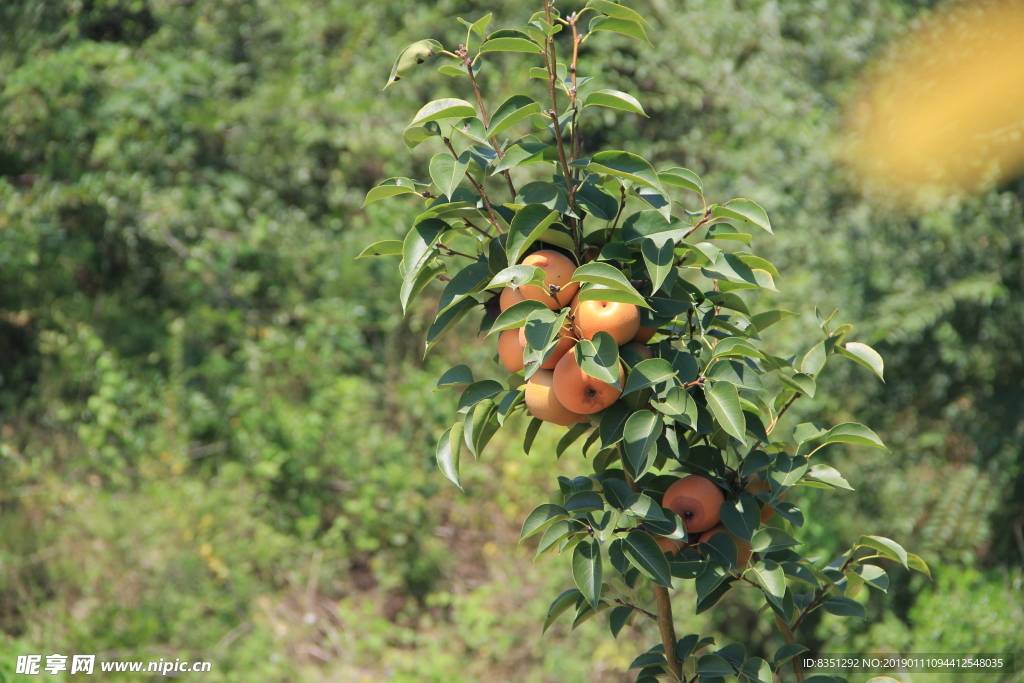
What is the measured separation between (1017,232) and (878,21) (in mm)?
1134

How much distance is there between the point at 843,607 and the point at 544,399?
2.27 ft

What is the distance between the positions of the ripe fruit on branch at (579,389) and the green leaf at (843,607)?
2.03 feet

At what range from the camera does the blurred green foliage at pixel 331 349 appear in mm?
2844

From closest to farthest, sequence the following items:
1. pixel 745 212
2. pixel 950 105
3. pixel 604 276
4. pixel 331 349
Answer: pixel 604 276 → pixel 745 212 → pixel 950 105 → pixel 331 349

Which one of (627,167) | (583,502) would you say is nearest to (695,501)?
(583,502)

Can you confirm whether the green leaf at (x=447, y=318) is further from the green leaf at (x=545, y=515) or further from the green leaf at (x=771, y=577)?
the green leaf at (x=771, y=577)

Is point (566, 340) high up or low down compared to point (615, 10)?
down

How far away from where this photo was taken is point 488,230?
1144 mm

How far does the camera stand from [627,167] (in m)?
1.02

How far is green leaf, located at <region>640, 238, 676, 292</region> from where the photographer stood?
1.00 meters

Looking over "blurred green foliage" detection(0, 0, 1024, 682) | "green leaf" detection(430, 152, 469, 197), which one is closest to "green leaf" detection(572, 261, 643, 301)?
"green leaf" detection(430, 152, 469, 197)

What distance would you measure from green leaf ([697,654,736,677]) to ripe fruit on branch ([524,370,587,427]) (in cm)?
43

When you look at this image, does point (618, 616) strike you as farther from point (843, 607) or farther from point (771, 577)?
point (843, 607)

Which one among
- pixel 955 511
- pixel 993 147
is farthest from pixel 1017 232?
pixel 955 511
